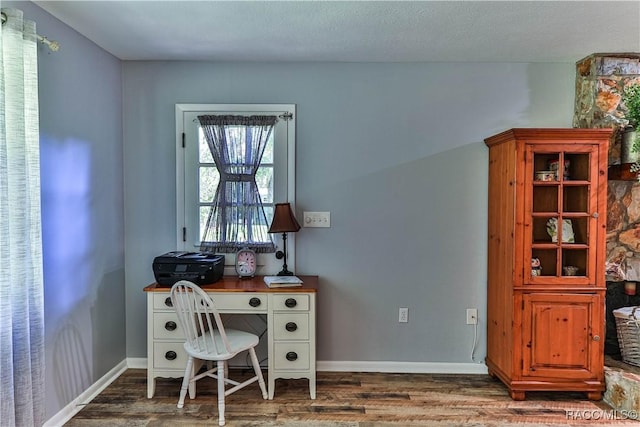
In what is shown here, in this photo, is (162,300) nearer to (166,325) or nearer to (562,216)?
(166,325)

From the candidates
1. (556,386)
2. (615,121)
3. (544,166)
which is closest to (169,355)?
(556,386)

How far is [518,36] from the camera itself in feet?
8.98

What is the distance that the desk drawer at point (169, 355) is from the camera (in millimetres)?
2891

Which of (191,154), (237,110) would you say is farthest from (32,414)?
(237,110)

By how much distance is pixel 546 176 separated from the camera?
2852 mm

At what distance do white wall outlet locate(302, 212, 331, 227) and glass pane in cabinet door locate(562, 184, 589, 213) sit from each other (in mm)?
1656

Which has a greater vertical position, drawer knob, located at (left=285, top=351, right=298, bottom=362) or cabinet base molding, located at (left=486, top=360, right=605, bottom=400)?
drawer knob, located at (left=285, top=351, right=298, bottom=362)

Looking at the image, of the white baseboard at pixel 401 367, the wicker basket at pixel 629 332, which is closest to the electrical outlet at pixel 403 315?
the white baseboard at pixel 401 367

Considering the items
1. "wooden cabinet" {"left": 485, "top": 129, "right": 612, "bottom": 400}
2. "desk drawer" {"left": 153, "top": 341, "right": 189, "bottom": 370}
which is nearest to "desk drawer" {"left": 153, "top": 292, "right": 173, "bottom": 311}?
"desk drawer" {"left": 153, "top": 341, "right": 189, "bottom": 370}

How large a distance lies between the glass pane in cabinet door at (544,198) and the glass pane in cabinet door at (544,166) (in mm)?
134

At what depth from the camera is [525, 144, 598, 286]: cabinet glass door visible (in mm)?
2809

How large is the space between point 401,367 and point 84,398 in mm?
2228

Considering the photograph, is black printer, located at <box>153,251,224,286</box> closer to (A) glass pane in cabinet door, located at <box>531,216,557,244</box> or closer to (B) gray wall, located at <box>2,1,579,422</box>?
(B) gray wall, located at <box>2,1,579,422</box>

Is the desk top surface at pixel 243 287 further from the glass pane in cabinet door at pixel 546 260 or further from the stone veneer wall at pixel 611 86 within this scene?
the stone veneer wall at pixel 611 86
